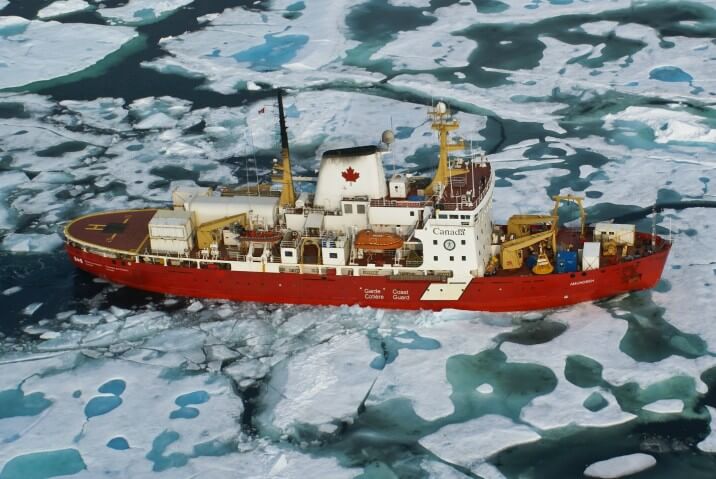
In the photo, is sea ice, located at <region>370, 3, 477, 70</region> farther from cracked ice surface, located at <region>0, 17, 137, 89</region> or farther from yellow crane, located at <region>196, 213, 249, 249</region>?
yellow crane, located at <region>196, 213, 249, 249</region>

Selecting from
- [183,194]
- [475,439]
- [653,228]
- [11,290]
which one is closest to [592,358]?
[475,439]

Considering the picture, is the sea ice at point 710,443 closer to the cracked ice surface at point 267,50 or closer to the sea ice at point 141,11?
the cracked ice surface at point 267,50

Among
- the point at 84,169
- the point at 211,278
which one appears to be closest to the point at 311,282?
the point at 211,278

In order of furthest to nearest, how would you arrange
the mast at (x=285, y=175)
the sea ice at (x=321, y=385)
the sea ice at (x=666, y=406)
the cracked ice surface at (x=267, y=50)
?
the cracked ice surface at (x=267, y=50)
the mast at (x=285, y=175)
the sea ice at (x=321, y=385)
the sea ice at (x=666, y=406)

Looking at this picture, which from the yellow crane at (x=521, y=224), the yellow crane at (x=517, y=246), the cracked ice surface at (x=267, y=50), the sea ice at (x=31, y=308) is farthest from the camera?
the cracked ice surface at (x=267, y=50)

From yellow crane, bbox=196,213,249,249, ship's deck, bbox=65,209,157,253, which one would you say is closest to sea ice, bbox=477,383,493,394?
yellow crane, bbox=196,213,249,249

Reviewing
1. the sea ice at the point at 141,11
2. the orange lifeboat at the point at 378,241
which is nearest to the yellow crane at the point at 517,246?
the orange lifeboat at the point at 378,241

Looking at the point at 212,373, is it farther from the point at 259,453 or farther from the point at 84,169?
the point at 84,169

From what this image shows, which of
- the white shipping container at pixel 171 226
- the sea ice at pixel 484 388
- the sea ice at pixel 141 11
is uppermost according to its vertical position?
the sea ice at pixel 141 11
